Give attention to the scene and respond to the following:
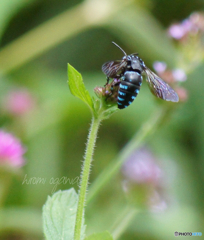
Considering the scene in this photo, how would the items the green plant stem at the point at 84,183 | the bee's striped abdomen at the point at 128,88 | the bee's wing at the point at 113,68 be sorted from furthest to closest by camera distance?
1. the bee's wing at the point at 113,68
2. the bee's striped abdomen at the point at 128,88
3. the green plant stem at the point at 84,183

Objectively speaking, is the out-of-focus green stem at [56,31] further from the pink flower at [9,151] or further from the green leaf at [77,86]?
the green leaf at [77,86]

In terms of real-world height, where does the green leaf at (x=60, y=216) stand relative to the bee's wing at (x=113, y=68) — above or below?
below

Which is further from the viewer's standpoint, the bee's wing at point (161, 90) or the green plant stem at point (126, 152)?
the green plant stem at point (126, 152)

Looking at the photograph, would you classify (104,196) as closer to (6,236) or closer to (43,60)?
(6,236)

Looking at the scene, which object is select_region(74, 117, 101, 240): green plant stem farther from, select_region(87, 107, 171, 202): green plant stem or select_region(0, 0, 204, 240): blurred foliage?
select_region(0, 0, 204, 240): blurred foliage

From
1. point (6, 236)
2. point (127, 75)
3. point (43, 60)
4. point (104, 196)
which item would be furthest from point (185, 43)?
point (43, 60)

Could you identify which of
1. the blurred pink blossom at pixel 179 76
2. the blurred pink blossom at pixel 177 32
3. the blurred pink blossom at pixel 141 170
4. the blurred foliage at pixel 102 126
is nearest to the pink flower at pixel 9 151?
the blurred foliage at pixel 102 126
